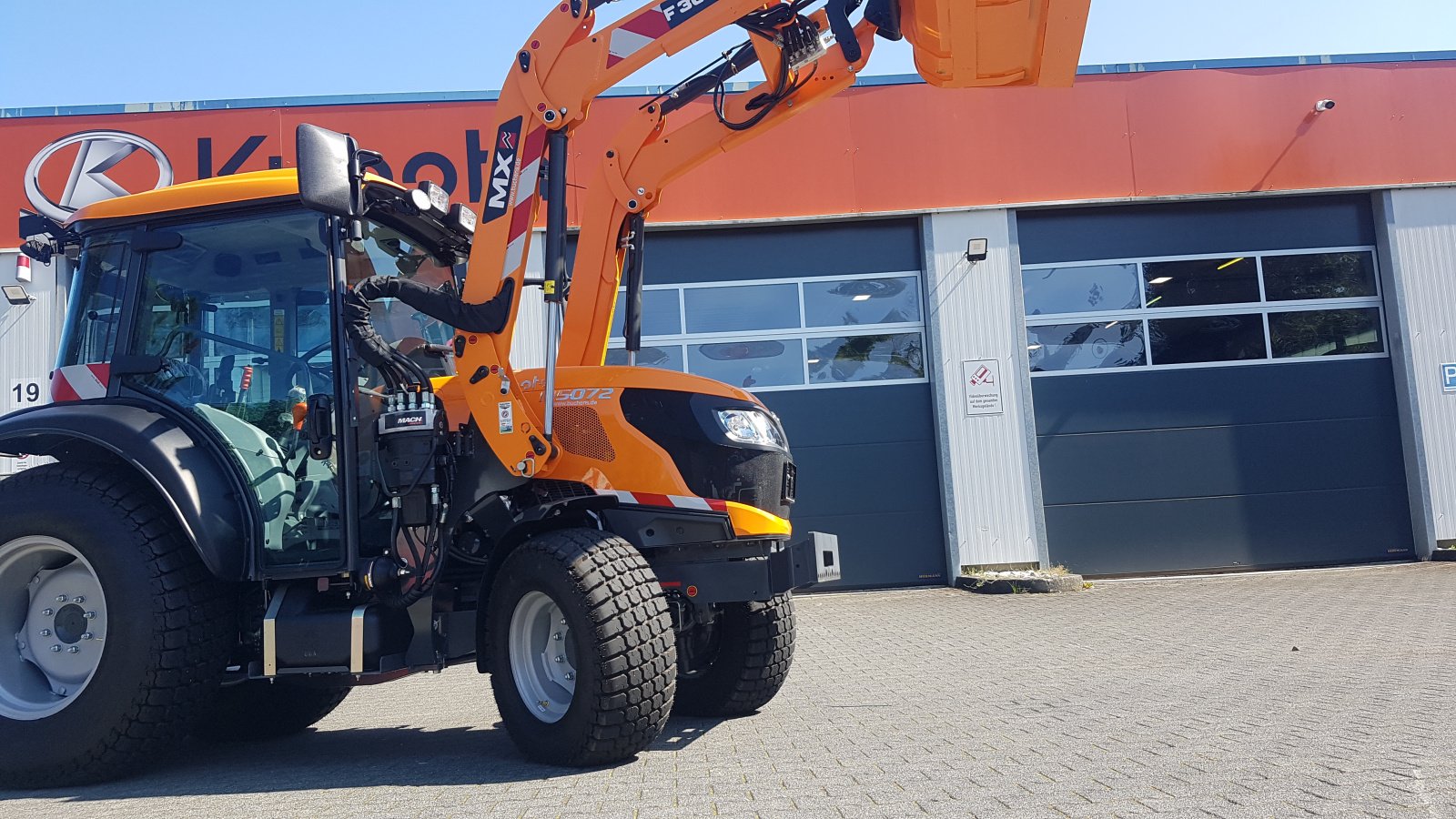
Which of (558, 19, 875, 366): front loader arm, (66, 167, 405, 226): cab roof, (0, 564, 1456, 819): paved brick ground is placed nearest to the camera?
(0, 564, 1456, 819): paved brick ground

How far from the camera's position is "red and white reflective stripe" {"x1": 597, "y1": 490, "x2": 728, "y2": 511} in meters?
4.31

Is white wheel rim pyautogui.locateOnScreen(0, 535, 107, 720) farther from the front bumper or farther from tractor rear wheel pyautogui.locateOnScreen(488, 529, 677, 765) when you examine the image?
the front bumper

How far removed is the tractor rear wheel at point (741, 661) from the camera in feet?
16.7

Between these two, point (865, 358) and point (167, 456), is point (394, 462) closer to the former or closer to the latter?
point (167, 456)

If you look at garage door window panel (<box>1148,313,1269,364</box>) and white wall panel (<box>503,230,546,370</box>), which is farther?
garage door window panel (<box>1148,313,1269,364</box>)

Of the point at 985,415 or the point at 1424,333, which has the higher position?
the point at 1424,333

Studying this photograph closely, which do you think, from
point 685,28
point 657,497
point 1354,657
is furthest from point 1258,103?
point 657,497

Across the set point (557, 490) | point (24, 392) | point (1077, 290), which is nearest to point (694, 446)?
point (557, 490)

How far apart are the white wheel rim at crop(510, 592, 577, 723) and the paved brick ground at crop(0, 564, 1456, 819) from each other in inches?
10.6

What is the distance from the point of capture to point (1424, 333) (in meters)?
12.4

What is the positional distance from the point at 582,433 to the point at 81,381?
2354 millimetres

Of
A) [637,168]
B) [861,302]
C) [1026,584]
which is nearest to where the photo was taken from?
[637,168]

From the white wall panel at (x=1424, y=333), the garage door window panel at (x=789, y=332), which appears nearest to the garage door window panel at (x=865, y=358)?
the garage door window panel at (x=789, y=332)

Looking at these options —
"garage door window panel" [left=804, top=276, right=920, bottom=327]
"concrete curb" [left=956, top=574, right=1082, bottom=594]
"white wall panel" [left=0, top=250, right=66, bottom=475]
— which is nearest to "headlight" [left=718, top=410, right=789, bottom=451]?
"concrete curb" [left=956, top=574, right=1082, bottom=594]
